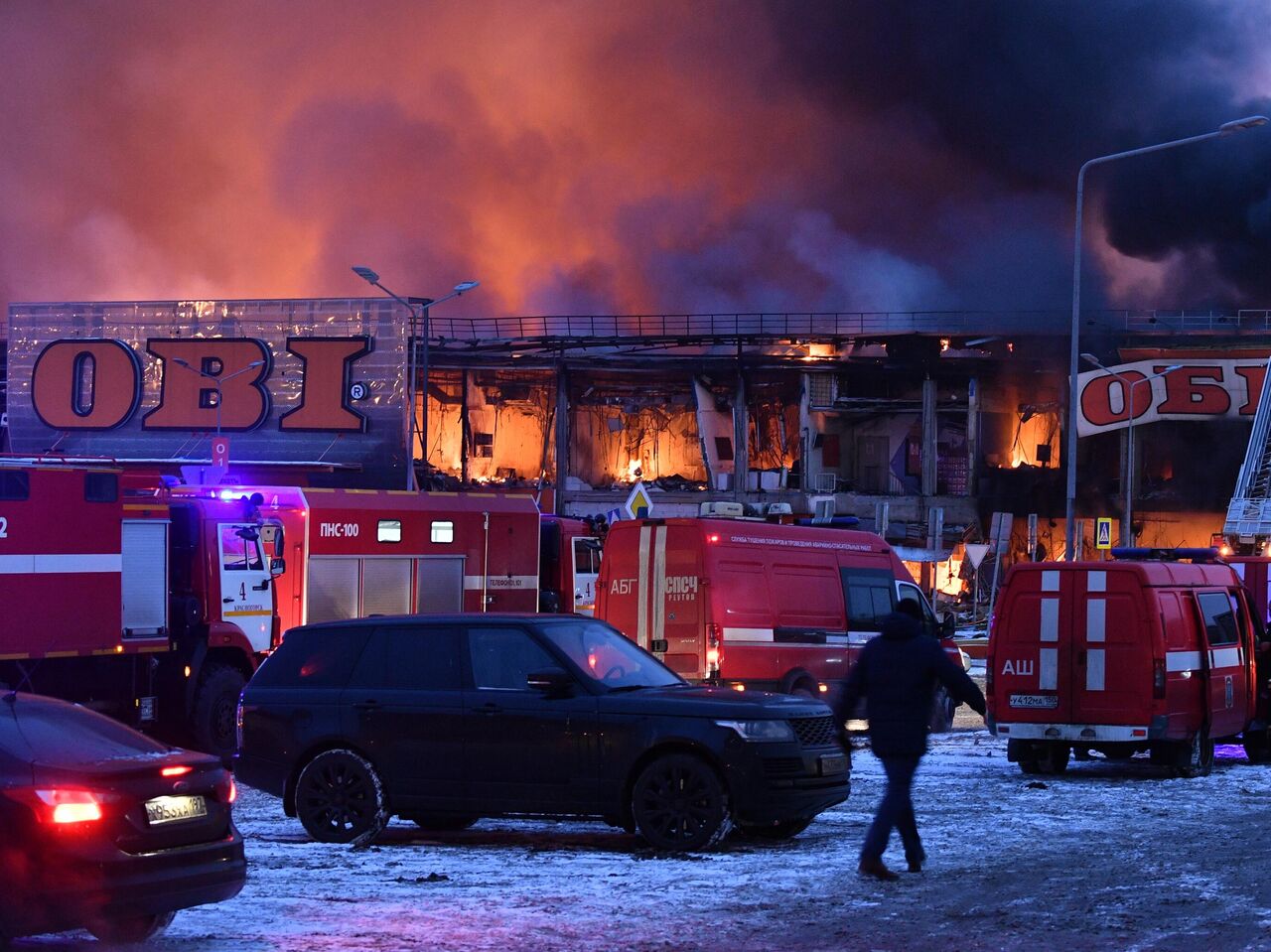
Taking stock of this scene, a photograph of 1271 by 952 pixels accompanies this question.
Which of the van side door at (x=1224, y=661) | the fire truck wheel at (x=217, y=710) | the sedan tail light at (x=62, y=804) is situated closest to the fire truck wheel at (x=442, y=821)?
the sedan tail light at (x=62, y=804)

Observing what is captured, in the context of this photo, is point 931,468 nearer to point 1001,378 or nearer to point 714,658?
point 1001,378

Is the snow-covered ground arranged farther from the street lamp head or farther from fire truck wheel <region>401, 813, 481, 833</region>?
the street lamp head

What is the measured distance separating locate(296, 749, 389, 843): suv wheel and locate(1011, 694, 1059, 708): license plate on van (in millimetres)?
7167

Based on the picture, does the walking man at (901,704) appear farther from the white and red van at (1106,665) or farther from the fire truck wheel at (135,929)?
the white and red van at (1106,665)

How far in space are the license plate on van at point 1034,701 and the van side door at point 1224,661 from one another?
1.66m

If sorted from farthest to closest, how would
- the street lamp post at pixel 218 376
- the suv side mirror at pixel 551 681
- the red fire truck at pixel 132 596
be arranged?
the street lamp post at pixel 218 376 → the red fire truck at pixel 132 596 → the suv side mirror at pixel 551 681

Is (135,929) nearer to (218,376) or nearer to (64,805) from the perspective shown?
(64,805)

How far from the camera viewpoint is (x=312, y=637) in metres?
12.4

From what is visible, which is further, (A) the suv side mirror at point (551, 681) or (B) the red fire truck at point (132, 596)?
(B) the red fire truck at point (132, 596)

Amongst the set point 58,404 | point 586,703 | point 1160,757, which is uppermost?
point 58,404

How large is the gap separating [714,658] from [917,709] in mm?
8619

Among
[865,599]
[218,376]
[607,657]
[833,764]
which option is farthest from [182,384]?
[833,764]

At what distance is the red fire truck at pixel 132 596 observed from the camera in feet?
50.2

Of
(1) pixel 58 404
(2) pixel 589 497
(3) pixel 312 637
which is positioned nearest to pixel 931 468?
(2) pixel 589 497
